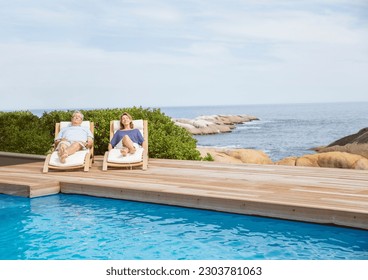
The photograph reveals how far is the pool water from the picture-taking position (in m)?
5.06

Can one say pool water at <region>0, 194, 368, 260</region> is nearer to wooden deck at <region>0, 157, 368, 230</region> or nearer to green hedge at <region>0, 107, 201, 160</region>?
wooden deck at <region>0, 157, 368, 230</region>

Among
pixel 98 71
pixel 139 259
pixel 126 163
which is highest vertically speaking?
pixel 98 71

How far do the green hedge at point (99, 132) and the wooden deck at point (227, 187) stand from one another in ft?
3.24

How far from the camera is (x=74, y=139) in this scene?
368 inches

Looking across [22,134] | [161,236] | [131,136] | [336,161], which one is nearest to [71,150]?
[131,136]

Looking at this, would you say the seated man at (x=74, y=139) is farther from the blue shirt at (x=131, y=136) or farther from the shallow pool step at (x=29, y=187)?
the shallow pool step at (x=29, y=187)

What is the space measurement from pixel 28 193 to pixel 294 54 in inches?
2810

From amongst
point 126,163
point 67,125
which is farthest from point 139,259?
point 67,125

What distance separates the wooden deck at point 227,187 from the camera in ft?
19.4

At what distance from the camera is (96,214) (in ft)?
21.7

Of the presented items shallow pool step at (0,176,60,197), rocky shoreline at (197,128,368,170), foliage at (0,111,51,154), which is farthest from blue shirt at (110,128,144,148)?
foliage at (0,111,51,154)

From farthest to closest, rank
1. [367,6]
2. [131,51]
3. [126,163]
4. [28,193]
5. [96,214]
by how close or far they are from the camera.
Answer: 1. [131,51]
2. [367,6]
3. [126,163]
4. [28,193]
5. [96,214]

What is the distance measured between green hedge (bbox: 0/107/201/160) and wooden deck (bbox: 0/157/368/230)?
988mm
